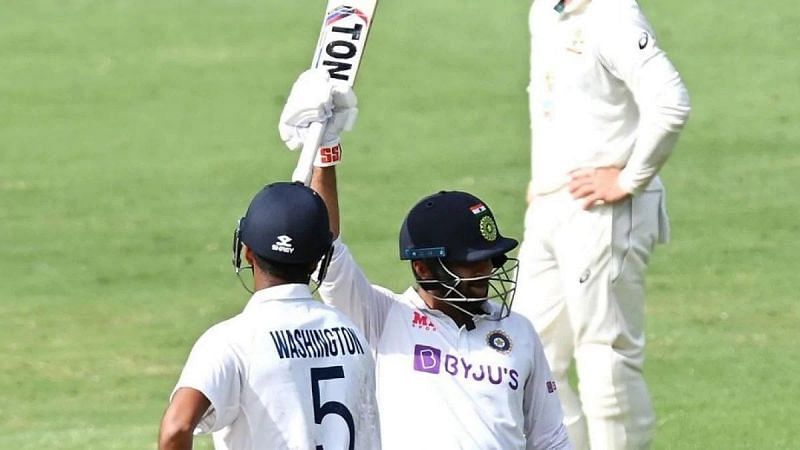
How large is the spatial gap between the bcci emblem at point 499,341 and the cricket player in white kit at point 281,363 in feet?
1.99

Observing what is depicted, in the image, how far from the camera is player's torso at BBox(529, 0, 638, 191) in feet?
23.9

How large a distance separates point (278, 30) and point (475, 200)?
1257cm

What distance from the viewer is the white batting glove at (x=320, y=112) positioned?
561 centimetres

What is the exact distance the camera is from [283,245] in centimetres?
470

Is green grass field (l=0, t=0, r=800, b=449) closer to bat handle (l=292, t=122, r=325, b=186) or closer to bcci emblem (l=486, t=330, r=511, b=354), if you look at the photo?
bcci emblem (l=486, t=330, r=511, b=354)

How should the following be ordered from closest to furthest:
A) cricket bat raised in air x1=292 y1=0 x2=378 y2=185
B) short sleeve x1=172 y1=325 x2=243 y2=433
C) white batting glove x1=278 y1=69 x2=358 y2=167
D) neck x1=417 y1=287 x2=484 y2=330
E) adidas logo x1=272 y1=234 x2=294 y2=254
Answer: short sleeve x1=172 y1=325 x2=243 y2=433 → adidas logo x1=272 y1=234 x2=294 y2=254 → neck x1=417 y1=287 x2=484 y2=330 → white batting glove x1=278 y1=69 x2=358 y2=167 → cricket bat raised in air x1=292 y1=0 x2=378 y2=185

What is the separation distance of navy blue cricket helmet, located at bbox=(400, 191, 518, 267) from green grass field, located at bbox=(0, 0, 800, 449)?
3403 mm

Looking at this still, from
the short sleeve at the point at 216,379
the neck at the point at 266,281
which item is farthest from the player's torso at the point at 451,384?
the short sleeve at the point at 216,379

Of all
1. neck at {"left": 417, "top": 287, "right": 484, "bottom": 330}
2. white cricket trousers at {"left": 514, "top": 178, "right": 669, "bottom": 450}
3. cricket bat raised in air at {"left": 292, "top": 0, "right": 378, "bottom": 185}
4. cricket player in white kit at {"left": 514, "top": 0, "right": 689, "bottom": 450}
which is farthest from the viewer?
white cricket trousers at {"left": 514, "top": 178, "right": 669, "bottom": 450}

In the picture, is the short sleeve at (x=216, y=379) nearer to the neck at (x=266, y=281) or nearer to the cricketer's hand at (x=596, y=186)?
the neck at (x=266, y=281)

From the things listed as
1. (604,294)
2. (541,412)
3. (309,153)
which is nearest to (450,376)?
(541,412)

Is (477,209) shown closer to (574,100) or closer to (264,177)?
(574,100)

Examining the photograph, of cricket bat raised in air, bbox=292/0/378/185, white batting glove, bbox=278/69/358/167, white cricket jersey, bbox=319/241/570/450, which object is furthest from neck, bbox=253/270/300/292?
cricket bat raised in air, bbox=292/0/378/185

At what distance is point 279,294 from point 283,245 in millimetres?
137
